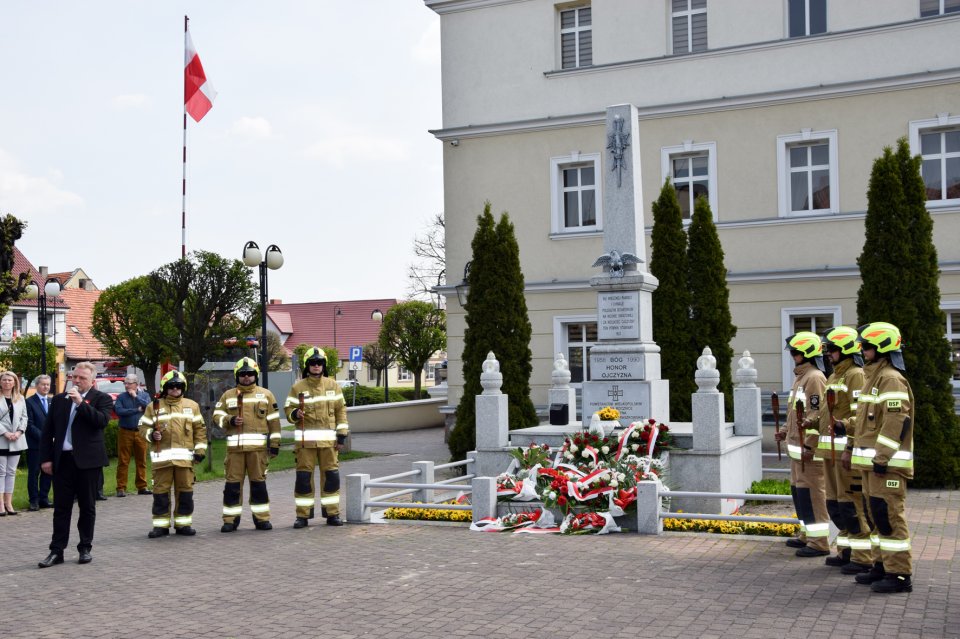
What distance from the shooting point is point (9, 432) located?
13.9 m

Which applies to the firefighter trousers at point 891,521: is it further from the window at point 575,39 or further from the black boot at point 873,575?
the window at point 575,39

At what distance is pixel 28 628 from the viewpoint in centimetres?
746

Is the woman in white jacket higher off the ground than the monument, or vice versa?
the monument

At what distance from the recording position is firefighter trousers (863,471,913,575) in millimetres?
7777

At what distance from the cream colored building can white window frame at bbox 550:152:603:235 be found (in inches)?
1.4

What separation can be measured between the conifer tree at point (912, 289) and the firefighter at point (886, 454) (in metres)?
7.99

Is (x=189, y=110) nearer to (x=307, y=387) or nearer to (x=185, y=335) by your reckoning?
(x=185, y=335)

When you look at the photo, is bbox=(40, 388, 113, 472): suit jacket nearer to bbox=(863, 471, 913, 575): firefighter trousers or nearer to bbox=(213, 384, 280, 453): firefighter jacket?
bbox=(213, 384, 280, 453): firefighter jacket

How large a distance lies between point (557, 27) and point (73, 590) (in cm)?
1763

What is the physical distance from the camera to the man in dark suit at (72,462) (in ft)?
32.5

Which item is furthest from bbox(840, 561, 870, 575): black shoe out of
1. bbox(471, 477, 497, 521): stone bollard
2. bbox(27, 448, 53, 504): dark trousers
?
bbox(27, 448, 53, 504): dark trousers

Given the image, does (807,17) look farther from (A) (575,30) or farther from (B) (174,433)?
(B) (174,433)

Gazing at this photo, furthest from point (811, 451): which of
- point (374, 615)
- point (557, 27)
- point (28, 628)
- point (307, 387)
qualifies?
point (557, 27)

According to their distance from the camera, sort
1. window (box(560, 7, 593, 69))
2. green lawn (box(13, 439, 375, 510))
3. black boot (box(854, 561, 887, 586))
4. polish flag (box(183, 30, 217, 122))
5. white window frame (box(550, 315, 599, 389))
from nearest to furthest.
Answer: black boot (box(854, 561, 887, 586)), green lawn (box(13, 439, 375, 510)), white window frame (box(550, 315, 599, 389)), window (box(560, 7, 593, 69)), polish flag (box(183, 30, 217, 122))
